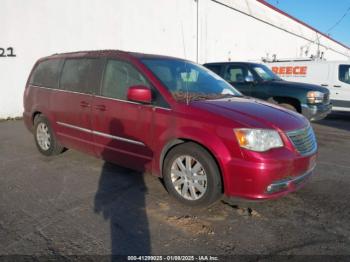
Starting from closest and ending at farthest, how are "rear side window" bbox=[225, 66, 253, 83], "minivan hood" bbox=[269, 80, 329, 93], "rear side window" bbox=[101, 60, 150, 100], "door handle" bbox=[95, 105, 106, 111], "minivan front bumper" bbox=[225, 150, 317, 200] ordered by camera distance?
1. "minivan front bumper" bbox=[225, 150, 317, 200]
2. "rear side window" bbox=[101, 60, 150, 100]
3. "door handle" bbox=[95, 105, 106, 111]
4. "minivan hood" bbox=[269, 80, 329, 93]
5. "rear side window" bbox=[225, 66, 253, 83]

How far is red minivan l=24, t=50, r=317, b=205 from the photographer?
11.7 ft

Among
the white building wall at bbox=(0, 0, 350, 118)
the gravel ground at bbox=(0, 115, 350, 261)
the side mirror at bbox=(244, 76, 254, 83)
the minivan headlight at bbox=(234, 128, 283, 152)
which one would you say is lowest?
the gravel ground at bbox=(0, 115, 350, 261)

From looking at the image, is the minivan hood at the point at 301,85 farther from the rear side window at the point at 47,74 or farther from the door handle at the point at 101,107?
the door handle at the point at 101,107

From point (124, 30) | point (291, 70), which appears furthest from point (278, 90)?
point (124, 30)

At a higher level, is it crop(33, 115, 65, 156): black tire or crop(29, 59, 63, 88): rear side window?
crop(29, 59, 63, 88): rear side window

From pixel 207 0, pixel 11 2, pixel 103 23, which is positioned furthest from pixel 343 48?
pixel 11 2

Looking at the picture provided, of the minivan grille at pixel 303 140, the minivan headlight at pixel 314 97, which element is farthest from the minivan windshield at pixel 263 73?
the minivan grille at pixel 303 140

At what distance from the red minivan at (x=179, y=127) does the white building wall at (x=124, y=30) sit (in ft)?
18.6

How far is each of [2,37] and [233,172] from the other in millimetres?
9136

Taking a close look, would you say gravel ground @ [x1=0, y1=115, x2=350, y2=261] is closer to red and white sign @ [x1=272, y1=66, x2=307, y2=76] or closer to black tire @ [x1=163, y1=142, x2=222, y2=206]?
black tire @ [x1=163, y1=142, x2=222, y2=206]

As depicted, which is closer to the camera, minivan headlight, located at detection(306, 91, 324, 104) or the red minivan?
the red minivan

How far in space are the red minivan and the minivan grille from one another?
0.04 feet

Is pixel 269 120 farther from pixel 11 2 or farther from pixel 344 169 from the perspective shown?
pixel 11 2

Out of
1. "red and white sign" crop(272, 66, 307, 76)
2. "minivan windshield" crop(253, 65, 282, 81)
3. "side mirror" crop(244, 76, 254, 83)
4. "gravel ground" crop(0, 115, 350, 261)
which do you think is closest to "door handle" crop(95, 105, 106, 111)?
"gravel ground" crop(0, 115, 350, 261)
